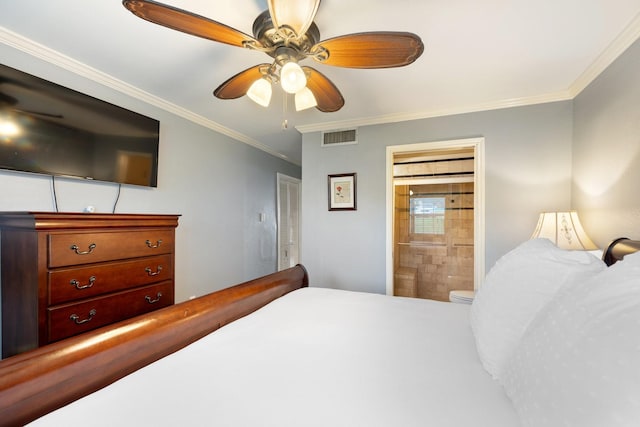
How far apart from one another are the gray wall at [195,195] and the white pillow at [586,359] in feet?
8.43

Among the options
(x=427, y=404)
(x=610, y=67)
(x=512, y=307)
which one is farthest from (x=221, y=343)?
(x=610, y=67)

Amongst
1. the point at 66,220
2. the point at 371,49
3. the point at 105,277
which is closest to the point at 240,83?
the point at 371,49

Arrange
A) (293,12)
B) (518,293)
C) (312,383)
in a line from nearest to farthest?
(312,383)
(518,293)
(293,12)

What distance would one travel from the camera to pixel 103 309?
1603 mm

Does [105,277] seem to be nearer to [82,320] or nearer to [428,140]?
[82,320]

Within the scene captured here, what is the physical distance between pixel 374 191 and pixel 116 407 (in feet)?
8.66

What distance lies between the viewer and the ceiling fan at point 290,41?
109 centimetres

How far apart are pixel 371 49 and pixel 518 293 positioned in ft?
3.82

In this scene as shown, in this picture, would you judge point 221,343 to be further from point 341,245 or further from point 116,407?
point 341,245

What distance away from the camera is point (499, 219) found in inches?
99.1

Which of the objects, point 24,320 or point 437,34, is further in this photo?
point 437,34

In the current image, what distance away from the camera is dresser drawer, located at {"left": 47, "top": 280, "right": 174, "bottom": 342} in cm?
140

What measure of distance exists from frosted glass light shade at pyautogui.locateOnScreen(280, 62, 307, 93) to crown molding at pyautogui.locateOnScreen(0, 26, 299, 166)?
1.64 metres

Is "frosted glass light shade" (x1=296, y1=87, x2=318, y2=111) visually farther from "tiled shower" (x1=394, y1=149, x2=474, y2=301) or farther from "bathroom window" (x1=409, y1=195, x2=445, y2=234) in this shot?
"bathroom window" (x1=409, y1=195, x2=445, y2=234)
